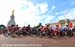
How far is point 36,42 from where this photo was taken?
3355mm

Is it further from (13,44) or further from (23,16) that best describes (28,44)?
(23,16)

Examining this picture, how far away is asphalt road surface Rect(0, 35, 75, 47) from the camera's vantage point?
129 inches

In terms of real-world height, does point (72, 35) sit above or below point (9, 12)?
below

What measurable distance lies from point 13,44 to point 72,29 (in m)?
0.93

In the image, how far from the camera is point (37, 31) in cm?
343

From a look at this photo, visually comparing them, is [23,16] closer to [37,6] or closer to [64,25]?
[37,6]

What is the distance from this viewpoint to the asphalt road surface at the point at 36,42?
327 centimetres

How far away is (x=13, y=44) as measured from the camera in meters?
3.41

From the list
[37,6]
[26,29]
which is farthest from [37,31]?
[37,6]

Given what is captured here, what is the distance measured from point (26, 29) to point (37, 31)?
180mm

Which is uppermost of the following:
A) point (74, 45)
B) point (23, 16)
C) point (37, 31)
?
point (23, 16)

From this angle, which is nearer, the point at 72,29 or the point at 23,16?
the point at 72,29

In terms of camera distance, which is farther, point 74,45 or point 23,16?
point 23,16

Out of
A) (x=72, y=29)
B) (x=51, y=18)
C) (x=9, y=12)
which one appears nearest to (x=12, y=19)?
(x=9, y=12)
